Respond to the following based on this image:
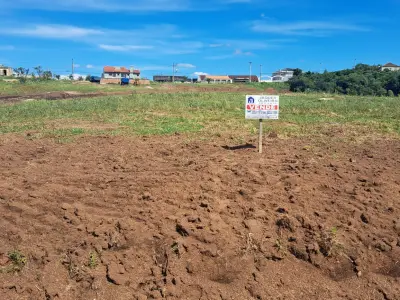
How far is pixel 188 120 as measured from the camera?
1303cm

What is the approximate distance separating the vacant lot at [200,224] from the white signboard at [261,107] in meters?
0.74

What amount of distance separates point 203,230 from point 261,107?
12.4ft

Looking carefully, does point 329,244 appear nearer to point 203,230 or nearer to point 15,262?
point 203,230

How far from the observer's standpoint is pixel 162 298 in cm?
377

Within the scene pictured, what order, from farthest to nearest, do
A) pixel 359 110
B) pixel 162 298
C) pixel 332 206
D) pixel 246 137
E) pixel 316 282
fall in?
pixel 359 110, pixel 246 137, pixel 332 206, pixel 316 282, pixel 162 298

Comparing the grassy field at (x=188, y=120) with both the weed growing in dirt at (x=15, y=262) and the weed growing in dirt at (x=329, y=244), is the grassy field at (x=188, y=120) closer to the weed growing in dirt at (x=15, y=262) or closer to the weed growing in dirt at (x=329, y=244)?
the weed growing in dirt at (x=329, y=244)

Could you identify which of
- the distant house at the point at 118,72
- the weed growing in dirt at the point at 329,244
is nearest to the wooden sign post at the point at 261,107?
the weed growing in dirt at the point at 329,244

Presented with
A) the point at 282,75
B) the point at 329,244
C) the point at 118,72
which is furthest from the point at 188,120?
the point at 282,75

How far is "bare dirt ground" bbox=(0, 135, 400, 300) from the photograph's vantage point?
13.0 ft

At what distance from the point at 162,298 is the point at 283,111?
1316 cm

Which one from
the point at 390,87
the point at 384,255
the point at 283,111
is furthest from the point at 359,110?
the point at 390,87

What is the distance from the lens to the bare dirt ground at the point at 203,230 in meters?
3.96

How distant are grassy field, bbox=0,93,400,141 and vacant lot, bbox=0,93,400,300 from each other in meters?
2.78

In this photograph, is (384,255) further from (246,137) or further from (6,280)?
(246,137)
